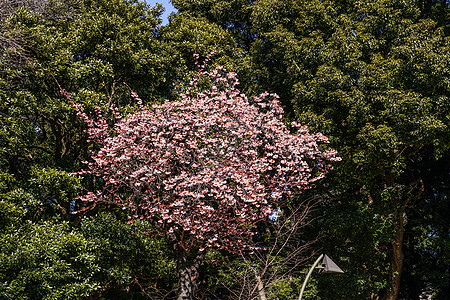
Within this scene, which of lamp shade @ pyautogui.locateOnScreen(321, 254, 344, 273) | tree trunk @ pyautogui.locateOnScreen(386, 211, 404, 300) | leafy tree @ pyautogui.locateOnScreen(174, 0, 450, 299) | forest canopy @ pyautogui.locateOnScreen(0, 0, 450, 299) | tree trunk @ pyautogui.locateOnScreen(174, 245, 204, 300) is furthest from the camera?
tree trunk @ pyautogui.locateOnScreen(386, 211, 404, 300)

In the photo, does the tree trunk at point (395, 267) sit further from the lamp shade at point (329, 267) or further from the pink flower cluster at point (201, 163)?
the lamp shade at point (329, 267)

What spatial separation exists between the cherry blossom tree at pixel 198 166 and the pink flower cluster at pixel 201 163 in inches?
1.1

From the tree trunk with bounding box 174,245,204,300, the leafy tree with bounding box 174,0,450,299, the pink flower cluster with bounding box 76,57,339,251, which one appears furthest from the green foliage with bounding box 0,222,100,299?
the leafy tree with bounding box 174,0,450,299

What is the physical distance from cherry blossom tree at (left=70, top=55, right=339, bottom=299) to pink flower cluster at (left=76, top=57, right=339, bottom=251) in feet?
0.09

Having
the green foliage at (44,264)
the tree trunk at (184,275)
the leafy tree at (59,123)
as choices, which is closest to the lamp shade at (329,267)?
the tree trunk at (184,275)

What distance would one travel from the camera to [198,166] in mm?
10211

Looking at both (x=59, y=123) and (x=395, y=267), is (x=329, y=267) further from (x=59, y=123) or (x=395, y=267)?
(x=59, y=123)

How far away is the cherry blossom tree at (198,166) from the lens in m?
9.76

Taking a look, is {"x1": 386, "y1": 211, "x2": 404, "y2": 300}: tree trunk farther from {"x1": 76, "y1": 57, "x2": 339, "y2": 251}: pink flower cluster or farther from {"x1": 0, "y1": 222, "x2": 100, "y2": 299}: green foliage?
{"x1": 0, "y1": 222, "x2": 100, "y2": 299}: green foliage

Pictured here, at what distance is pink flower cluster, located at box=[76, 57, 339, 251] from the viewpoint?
9.76m

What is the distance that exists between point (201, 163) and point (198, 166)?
14 cm

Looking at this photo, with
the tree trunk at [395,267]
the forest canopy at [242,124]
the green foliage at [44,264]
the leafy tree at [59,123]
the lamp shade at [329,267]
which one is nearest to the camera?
the lamp shade at [329,267]

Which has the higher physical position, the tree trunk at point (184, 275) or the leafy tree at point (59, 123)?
the leafy tree at point (59, 123)

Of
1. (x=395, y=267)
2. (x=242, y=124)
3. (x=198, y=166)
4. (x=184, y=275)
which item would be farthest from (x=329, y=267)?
(x=395, y=267)
